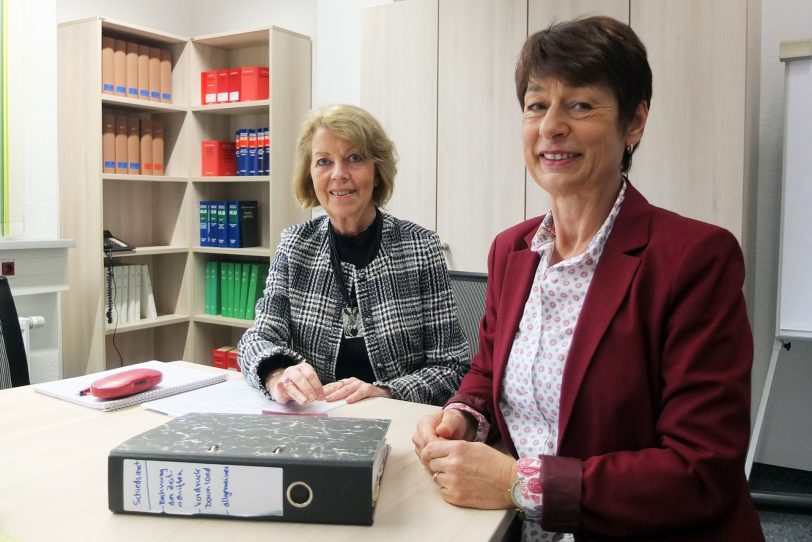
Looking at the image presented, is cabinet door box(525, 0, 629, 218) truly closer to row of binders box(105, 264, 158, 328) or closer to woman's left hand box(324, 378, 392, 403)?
woman's left hand box(324, 378, 392, 403)

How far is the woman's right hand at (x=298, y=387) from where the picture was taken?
4.49 feet

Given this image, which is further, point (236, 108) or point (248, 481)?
point (236, 108)

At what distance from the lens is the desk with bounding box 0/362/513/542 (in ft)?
2.81

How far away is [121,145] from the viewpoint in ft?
12.3

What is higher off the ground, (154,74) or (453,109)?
(154,74)

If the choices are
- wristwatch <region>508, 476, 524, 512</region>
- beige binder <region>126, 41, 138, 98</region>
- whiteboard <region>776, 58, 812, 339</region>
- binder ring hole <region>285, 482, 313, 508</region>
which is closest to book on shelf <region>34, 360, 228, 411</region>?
binder ring hole <region>285, 482, 313, 508</region>

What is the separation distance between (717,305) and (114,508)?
34.0 inches

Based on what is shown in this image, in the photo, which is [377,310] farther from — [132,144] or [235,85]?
[132,144]

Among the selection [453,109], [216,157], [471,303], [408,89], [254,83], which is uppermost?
[254,83]

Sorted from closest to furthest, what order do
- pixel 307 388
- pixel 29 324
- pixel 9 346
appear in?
1. pixel 307 388
2. pixel 9 346
3. pixel 29 324

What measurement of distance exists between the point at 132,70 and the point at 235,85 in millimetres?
542

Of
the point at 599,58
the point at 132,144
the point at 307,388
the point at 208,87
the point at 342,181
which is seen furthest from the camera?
the point at 208,87

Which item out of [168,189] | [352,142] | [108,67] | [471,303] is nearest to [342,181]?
[352,142]

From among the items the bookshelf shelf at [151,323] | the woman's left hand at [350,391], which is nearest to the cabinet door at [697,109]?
the woman's left hand at [350,391]
